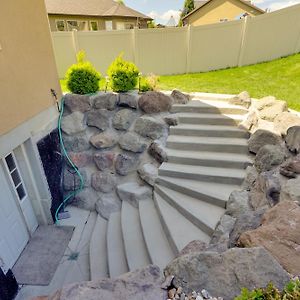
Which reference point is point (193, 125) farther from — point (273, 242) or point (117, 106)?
point (273, 242)

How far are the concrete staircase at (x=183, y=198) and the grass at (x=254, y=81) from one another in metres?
1.51

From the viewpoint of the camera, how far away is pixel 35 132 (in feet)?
14.5

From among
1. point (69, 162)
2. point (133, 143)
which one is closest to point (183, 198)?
point (133, 143)

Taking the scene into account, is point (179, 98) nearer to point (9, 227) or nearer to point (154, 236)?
point (154, 236)

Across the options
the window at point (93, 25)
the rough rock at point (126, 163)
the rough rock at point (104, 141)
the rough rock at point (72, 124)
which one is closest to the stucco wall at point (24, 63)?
the rough rock at point (72, 124)

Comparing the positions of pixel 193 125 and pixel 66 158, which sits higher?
pixel 193 125

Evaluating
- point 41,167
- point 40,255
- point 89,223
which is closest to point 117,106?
point 41,167

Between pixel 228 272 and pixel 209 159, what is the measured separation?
2937 mm

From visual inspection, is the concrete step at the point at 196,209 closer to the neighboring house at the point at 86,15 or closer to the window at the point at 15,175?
the window at the point at 15,175

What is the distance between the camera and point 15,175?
4.30 m

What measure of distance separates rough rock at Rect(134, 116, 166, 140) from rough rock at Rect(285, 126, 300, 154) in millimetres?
2429

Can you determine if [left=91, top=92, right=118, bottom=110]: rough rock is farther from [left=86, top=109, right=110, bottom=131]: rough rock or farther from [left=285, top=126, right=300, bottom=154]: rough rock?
[left=285, top=126, right=300, bottom=154]: rough rock

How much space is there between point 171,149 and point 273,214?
282 centimetres

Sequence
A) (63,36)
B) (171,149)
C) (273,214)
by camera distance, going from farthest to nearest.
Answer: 1. (63,36)
2. (171,149)
3. (273,214)
